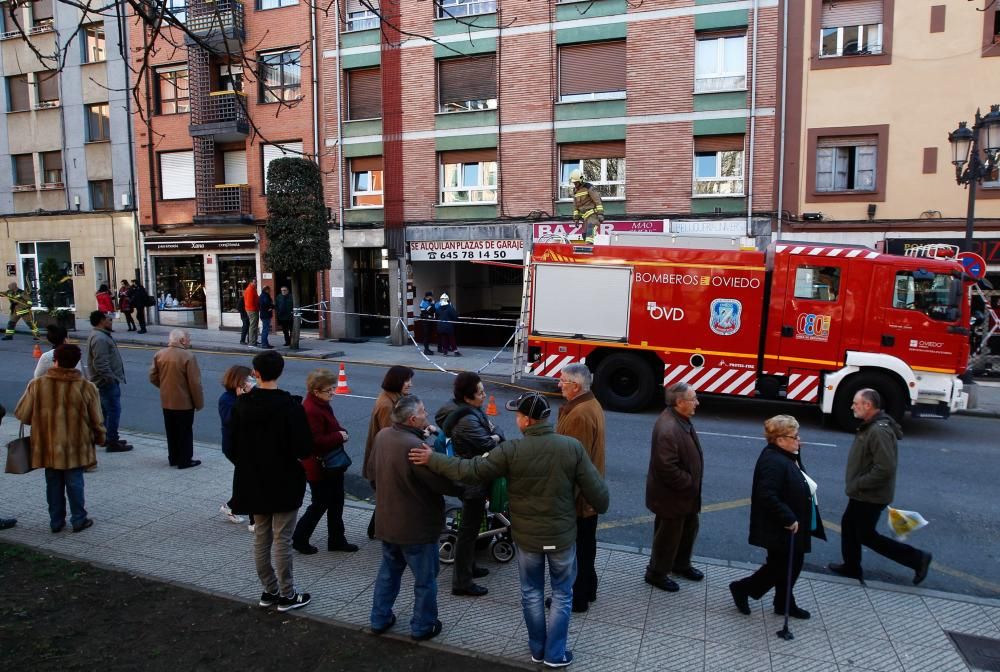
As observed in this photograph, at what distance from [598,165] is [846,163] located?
626 cm

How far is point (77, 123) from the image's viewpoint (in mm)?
25719

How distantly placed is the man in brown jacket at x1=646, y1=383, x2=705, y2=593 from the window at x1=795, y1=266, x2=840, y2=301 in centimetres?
665

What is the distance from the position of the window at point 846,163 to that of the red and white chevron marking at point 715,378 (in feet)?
28.7

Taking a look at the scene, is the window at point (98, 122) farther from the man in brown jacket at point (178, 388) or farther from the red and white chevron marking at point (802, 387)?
the red and white chevron marking at point (802, 387)

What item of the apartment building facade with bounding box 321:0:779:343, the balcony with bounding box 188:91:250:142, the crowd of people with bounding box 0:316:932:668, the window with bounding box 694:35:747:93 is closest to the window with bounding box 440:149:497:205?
the apartment building facade with bounding box 321:0:779:343

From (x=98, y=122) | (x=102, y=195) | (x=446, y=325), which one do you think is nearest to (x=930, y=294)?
(x=446, y=325)

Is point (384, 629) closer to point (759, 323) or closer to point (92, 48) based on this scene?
point (759, 323)

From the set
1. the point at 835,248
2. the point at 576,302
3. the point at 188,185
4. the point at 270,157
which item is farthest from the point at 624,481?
the point at 188,185

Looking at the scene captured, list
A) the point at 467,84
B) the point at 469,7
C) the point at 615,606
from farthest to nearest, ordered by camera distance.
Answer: the point at 467,84 < the point at 469,7 < the point at 615,606

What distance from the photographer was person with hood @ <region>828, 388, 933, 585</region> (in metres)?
5.23

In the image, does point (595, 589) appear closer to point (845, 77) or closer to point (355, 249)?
point (845, 77)

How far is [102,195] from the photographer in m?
26.0

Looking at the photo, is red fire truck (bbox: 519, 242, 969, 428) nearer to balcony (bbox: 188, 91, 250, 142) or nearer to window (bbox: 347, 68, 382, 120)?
window (bbox: 347, 68, 382, 120)

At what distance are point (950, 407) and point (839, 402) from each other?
5.02 ft
